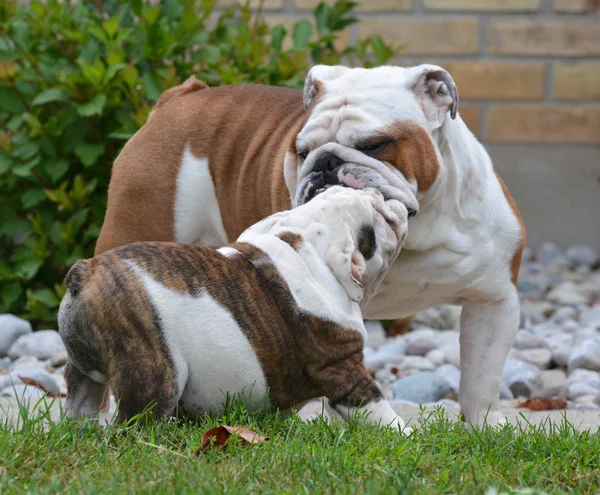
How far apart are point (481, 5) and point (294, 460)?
5.84 m

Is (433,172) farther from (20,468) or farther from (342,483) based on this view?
(20,468)

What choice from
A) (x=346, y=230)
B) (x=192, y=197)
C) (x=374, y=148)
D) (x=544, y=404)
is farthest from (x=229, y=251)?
(x=544, y=404)

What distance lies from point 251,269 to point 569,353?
2765 mm

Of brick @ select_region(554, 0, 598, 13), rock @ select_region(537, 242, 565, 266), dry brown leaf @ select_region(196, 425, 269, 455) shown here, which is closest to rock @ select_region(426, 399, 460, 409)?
dry brown leaf @ select_region(196, 425, 269, 455)

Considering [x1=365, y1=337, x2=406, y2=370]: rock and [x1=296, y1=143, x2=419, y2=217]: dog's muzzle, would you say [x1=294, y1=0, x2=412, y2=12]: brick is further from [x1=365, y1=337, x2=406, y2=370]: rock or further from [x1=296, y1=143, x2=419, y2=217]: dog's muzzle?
[x1=296, y1=143, x2=419, y2=217]: dog's muzzle

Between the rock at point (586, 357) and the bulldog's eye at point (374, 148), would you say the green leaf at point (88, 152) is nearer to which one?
the bulldog's eye at point (374, 148)

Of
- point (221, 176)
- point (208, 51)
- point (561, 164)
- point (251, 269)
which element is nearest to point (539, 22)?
point (561, 164)

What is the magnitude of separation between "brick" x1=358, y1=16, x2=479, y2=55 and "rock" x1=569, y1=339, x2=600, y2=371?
10.4 feet

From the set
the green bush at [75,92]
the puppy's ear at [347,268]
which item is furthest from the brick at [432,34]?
the puppy's ear at [347,268]

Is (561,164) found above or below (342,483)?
below

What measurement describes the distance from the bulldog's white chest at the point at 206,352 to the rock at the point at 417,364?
2328mm

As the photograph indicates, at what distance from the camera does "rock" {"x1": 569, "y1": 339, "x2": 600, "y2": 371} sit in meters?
5.32

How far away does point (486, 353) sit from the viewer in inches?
161

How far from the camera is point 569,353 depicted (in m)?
5.52
